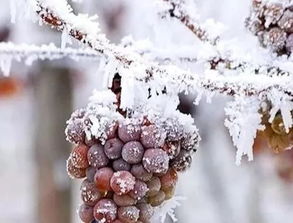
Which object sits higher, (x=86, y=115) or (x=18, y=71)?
(x=18, y=71)

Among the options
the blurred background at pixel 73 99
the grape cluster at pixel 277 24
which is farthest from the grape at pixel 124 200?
the blurred background at pixel 73 99

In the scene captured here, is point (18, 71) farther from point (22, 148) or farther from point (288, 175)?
point (22, 148)

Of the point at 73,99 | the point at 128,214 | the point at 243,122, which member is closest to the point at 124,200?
the point at 128,214

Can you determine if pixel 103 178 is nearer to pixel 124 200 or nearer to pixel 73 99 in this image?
pixel 124 200

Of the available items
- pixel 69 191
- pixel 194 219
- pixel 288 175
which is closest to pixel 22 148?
pixel 194 219

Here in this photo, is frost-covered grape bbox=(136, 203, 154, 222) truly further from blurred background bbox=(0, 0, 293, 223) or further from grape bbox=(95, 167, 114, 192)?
blurred background bbox=(0, 0, 293, 223)

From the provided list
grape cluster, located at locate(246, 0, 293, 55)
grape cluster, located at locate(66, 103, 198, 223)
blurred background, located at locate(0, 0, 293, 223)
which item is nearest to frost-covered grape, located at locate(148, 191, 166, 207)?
grape cluster, located at locate(66, 103, 198, 223)
